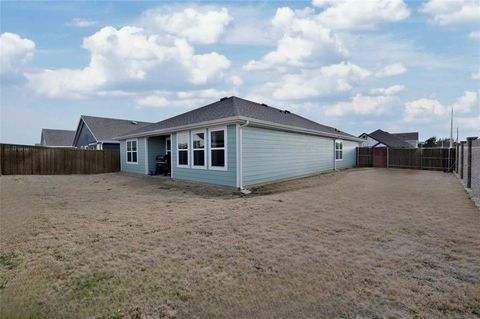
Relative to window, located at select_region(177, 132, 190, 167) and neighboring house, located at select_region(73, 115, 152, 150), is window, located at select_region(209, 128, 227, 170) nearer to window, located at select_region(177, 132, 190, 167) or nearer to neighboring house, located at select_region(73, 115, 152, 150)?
window, located at select_region(177, 132, 190, 167)

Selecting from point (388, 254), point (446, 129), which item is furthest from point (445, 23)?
point (446, 129)

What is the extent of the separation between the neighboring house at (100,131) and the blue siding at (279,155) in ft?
52.8

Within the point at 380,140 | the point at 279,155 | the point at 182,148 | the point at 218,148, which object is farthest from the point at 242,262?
the point at 380,140

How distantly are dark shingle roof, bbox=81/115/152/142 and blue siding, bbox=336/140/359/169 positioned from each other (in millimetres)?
18233

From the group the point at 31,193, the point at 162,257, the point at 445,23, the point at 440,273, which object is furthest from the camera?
the point at 445,23

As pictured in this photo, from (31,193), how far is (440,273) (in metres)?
11.2

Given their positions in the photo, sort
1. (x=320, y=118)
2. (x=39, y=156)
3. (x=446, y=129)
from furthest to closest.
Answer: (x=446, y=129), (x=320, y=118), (x=39, y=156)

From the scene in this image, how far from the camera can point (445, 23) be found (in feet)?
32.4

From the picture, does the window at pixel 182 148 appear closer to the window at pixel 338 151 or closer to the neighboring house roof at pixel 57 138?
the window at pixel 338 151

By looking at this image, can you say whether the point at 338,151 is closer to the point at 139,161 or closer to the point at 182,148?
the point at 182,148

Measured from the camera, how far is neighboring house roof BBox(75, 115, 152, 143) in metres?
22.2

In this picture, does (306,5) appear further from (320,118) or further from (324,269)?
(320,118)

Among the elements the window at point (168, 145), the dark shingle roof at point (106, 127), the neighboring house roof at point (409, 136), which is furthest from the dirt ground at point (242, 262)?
the neighboring house roof at point (409, 136)

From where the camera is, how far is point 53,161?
1597 centimetres
